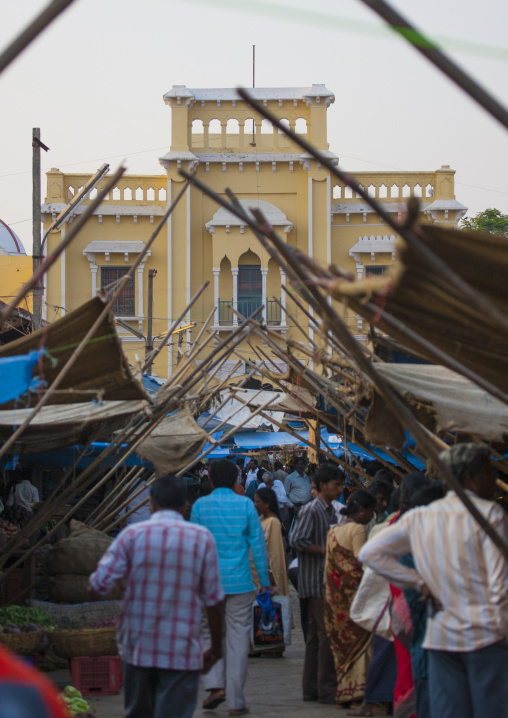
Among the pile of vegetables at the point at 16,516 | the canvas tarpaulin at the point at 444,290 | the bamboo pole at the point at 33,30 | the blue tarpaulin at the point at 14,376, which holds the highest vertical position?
the bamboo pole at the point at 33,30

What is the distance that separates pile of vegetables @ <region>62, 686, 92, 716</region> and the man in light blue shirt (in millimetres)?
918

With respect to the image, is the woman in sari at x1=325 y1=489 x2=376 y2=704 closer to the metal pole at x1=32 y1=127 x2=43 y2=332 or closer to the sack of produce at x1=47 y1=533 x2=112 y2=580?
the sack of produce at x1=47 y1=533 x2=112 y2=580

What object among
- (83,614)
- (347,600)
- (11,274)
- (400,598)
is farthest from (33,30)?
(11,274)

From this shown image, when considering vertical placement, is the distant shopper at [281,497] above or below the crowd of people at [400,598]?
below

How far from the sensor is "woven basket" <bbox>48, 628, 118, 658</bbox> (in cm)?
615

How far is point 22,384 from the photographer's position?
165 inches

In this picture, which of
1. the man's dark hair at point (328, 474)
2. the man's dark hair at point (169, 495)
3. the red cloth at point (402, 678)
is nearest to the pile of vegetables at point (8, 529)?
the man's dark hair at point (328, 474)

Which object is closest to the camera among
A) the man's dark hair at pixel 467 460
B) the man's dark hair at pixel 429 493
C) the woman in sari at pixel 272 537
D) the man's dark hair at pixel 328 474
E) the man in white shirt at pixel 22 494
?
the man's dark hair at pixel 467 460

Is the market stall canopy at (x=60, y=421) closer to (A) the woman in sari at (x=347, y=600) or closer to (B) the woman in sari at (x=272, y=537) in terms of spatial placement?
(B) the woman in sari at (x=272, y=537)

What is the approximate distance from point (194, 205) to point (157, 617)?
22059 mm

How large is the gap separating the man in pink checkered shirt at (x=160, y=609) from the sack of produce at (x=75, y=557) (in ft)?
10.7

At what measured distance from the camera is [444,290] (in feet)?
8.98

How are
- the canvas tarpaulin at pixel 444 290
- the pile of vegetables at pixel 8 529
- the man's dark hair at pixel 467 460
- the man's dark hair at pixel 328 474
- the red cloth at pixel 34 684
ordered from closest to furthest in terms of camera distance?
the red cloth at pixel 34 684 < the canvas tarpaulin at pixel 444 290 < the man's dark hair at pixel 467 460 < the man's dark hair at pixel 328 474 < the pile of vegetables at pixel 8 529

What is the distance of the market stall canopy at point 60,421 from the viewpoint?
19.1 ft
